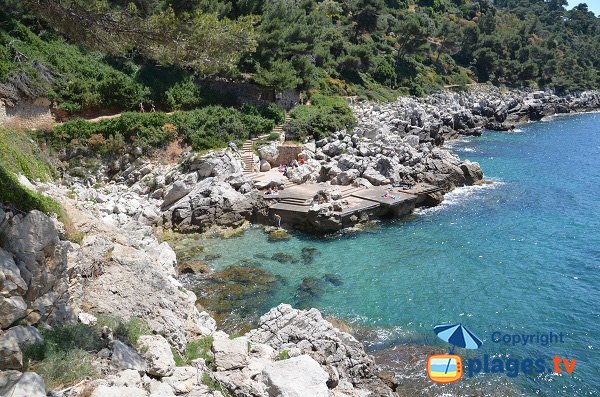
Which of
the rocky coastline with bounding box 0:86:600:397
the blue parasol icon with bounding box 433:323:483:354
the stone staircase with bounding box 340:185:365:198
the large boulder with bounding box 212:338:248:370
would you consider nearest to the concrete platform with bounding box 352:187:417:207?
the stone staircase with bounding box 340:185:365:198

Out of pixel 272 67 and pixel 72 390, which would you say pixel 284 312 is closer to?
pixel 72 390

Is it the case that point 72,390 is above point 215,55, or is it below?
below

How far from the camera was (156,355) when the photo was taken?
9148 mm

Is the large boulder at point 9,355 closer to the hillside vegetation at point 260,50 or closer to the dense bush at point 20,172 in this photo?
the dense bush at point 20,172

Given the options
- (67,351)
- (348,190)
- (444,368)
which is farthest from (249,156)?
(67,351)

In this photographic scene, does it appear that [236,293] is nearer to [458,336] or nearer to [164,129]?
[458,336]

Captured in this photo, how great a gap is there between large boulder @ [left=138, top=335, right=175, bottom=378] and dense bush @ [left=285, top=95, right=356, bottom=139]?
2756cm

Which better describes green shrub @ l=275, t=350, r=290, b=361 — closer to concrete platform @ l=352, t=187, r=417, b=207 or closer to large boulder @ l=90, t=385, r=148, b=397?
large boulder @ l=90, t=385, r=148, b=397

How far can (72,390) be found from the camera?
7473mm

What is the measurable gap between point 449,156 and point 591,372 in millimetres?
21867

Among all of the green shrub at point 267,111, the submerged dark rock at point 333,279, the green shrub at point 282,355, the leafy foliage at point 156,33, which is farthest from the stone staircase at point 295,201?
the green shrub at point 282,355

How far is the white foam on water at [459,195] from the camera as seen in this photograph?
29483 mm

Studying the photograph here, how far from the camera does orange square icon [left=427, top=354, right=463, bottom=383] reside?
46.6 feet

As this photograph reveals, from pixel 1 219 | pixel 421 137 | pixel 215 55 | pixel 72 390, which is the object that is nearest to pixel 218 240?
pixel 215 55
